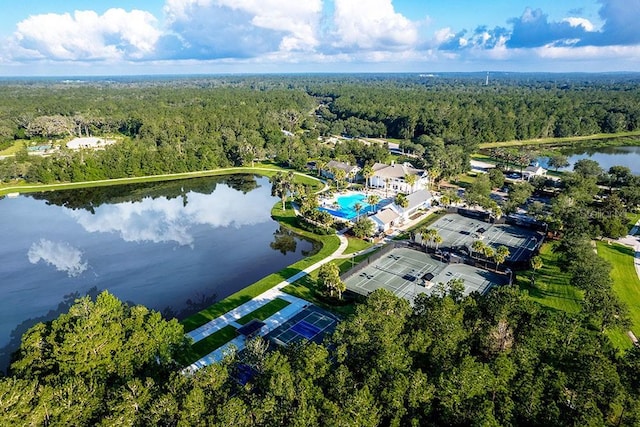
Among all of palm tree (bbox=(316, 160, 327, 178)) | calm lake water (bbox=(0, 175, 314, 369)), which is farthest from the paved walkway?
palm tree (bbox=(316, 160, 327, 178))

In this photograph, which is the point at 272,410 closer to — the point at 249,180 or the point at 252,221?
the point at 252,221

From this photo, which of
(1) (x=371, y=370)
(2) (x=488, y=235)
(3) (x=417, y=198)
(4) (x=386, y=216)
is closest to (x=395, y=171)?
(3) (x=417, y=198)

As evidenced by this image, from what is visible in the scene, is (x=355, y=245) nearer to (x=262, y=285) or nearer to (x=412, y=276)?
(x=412, y=276)

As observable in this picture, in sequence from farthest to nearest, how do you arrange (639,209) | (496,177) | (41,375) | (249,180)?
(249,180), (496,177), (639,209), (41,375)

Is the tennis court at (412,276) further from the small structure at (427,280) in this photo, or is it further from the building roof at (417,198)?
the building roof at (417,198)

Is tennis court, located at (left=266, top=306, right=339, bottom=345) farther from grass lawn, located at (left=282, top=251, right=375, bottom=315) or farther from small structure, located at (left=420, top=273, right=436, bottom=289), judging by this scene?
small structure, located at (left=420, top=273, right=436, bottom=289)

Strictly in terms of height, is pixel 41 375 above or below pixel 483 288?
above

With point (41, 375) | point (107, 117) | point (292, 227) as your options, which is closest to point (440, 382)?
point (41, 375)
